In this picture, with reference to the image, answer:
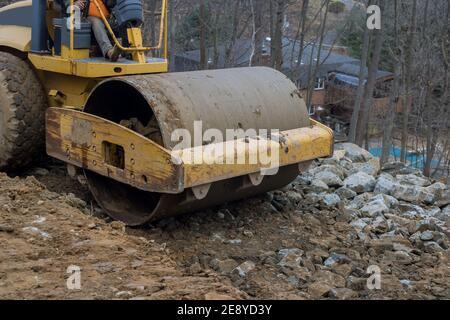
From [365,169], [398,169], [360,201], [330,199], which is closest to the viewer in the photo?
[330,199]

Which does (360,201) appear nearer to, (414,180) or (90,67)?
(414,180)

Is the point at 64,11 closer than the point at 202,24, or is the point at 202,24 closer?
the point at 64,11

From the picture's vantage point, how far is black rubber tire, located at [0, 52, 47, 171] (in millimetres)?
6520

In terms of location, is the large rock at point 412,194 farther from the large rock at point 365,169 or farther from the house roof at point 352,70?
the house roof at point 352,70

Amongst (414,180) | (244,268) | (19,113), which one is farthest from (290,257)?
(414,180)

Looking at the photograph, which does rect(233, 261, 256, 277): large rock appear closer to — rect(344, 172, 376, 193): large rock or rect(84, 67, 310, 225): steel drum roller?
rect(84, 67, 310, 225): steel drum roller

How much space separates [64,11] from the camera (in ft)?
21.2

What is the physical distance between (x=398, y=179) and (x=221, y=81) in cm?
338

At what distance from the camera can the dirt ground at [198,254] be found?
415cm

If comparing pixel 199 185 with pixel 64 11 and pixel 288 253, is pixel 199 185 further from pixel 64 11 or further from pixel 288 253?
pixel 64 11

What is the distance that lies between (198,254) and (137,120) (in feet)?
4.63

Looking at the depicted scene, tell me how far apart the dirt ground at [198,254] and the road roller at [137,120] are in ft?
0.93

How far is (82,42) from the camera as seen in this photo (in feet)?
20.7

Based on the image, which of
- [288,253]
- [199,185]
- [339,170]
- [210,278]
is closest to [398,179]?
[339,170]
